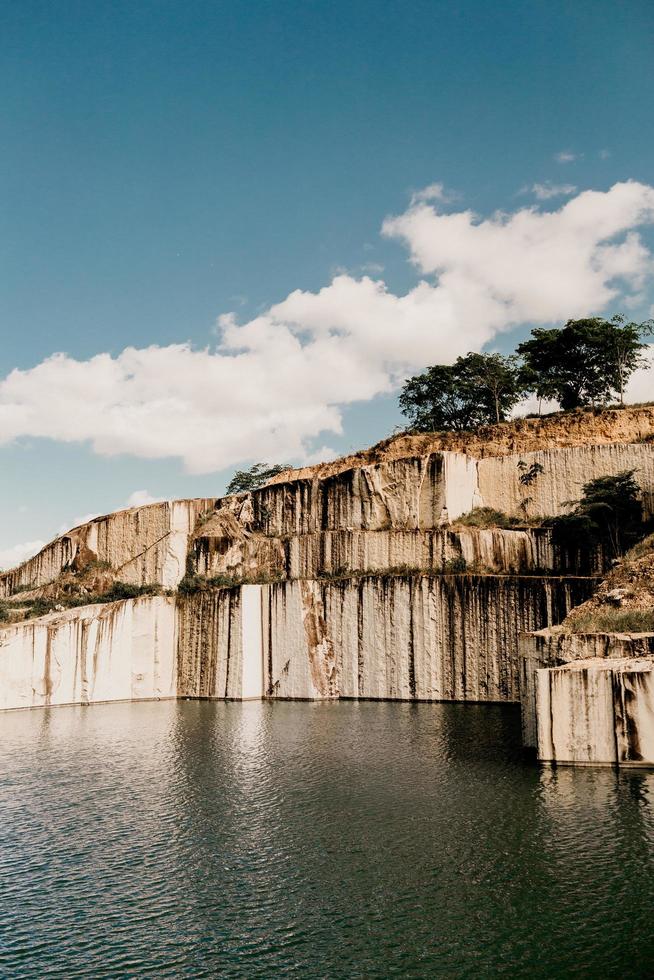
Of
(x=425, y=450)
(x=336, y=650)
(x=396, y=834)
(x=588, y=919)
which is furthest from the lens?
(x=425, y=450)

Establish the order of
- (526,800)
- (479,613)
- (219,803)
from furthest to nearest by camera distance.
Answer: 1. (479,613)
2. (219,803)
3. (526,800)

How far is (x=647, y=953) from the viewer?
852cm

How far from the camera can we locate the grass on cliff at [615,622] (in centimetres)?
1842

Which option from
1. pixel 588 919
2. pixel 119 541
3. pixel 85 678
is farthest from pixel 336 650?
pixel 588 919

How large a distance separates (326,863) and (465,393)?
40.7 m

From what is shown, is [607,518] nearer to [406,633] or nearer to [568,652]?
[406,633]

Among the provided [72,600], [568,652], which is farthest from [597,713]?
[72,600]

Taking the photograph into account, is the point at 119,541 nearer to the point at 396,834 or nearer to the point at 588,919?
the point at 396,834

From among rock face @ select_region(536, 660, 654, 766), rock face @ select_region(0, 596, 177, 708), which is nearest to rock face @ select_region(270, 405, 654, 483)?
rock face @ select_region(0, 596, 177, 708)

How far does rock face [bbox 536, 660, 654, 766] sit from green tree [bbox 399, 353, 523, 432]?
30930 millimetres

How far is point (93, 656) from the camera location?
32.4 m

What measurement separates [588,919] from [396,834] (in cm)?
396

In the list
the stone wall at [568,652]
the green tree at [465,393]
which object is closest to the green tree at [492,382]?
the green tree at [465,393]

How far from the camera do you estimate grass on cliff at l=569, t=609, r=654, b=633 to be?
18.4m
